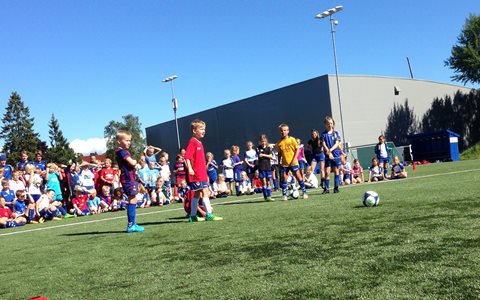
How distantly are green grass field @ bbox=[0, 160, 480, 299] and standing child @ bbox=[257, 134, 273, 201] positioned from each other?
15.7 feet

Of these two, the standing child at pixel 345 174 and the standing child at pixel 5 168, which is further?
the standing child at pixel 345 174

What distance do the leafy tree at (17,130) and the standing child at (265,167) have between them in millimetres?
62831

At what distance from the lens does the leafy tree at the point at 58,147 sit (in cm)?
7417

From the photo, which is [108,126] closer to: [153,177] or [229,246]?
[153,177]

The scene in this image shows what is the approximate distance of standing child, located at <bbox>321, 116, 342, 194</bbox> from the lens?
1234 cm

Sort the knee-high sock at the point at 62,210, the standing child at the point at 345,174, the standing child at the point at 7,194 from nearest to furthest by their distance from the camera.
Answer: the standing child at the point at 7,194
the knee-high sock at the point at 62,210
the standing child at the point at 345,174

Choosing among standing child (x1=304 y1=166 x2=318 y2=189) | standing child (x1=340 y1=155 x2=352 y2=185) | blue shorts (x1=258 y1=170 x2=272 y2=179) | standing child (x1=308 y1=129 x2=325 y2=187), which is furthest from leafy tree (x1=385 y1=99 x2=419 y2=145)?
blue shorts (x1=258 y1=170 x2=272 y2=179)

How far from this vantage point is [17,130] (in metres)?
72.6

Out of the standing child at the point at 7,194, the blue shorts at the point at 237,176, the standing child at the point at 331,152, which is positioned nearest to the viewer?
the standing child at the point at 331,152

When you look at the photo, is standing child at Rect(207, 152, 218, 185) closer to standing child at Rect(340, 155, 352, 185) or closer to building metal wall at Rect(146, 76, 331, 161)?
standing child at Rect(340, 155, 352, 185)

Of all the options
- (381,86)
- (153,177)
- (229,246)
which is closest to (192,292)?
(229,246)

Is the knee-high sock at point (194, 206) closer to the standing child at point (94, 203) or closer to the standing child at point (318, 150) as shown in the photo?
the standing child at point (318, 150)

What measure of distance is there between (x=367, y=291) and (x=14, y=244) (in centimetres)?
764

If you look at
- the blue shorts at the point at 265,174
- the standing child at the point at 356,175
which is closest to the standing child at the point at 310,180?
the standing child at the point at 356,175
